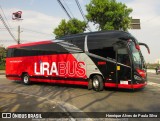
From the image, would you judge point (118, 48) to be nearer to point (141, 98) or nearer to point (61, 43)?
point (141, 98)

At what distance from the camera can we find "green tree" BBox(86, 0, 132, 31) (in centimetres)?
3397

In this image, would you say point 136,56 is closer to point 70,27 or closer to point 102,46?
point 102,46

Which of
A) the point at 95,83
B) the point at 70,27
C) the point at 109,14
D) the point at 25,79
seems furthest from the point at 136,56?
the point at 70,27

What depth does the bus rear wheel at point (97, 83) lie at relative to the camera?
1647cm

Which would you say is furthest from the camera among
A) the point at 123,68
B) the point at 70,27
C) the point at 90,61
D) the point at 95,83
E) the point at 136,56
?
the point at 70,27

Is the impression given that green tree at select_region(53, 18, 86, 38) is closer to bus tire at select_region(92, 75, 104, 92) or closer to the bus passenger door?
bus tire at select_region(92, 75, 104, 92)

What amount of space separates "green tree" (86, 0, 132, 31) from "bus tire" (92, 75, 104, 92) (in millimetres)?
17424

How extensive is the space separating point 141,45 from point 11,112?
10.3 meters

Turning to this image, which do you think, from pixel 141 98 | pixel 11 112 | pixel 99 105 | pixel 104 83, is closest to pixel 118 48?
pixel 104 83

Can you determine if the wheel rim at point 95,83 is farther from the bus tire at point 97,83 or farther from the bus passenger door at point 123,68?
the bus passenger door at point 123,68

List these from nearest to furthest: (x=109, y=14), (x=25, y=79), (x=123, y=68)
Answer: (x=123, y=68)
(x=25, y=79)
(x=109, y=14)

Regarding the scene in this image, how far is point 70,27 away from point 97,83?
82.4 ft

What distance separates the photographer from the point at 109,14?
33.6m

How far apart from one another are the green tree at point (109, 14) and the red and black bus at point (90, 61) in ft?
45.5
